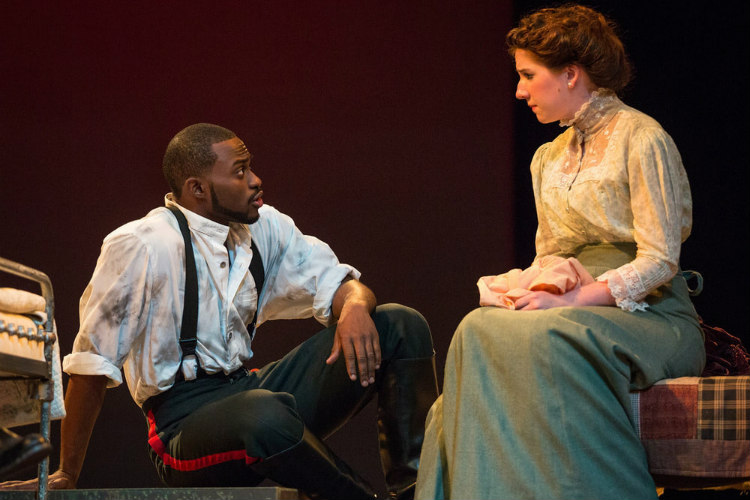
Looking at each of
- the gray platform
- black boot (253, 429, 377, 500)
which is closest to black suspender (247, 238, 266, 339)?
black boot (253, 429, 377, 500)

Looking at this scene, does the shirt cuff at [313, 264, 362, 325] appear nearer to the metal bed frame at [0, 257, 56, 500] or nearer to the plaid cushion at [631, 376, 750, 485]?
the metal bed frame at [0, 257, 56, 500]

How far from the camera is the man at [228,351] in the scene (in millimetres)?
2336

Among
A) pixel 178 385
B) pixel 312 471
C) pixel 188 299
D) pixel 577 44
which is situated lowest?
pixel 312 471

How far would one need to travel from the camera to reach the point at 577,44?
252 cm

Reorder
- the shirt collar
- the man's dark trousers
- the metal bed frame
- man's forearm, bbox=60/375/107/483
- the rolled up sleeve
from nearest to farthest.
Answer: the metal bed frame, the man's dark trousers, man's forearm, bbox=60/375/107/483, the shirt collar, the rolled up sleeve

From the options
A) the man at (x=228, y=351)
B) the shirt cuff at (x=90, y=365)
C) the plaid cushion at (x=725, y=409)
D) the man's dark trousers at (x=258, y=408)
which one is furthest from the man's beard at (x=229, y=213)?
the plaid cushion at (x=725, y=409)

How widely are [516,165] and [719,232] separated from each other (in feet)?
2.59

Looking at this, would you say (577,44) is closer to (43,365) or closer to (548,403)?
(548,403)

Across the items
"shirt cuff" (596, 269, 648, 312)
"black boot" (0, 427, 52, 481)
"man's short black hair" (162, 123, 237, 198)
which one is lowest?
"black boot" (0, 427, 52, 481)

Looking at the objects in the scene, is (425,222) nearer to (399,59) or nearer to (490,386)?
(399,59)

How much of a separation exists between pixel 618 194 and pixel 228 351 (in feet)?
3.64

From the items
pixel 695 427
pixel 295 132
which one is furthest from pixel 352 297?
pixel 295 132

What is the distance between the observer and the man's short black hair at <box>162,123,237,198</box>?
2.75m

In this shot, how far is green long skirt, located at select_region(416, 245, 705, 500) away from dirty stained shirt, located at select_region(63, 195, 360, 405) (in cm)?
66
